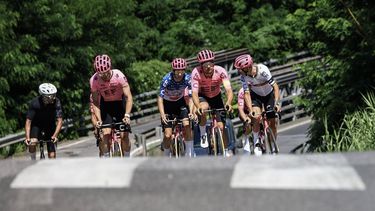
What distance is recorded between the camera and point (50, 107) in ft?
40.2

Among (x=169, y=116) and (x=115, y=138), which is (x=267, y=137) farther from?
(x=115, y=138)

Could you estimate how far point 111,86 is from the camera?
450 inches

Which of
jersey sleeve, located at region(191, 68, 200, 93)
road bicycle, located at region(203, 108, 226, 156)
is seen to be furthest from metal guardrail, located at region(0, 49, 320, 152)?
jersey sleeve, located at region(191, 68, 200, 93)

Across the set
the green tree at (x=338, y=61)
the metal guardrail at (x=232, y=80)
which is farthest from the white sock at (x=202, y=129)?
the metal guardrail at (x=232, y=80)

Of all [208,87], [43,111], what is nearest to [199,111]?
[208,87]

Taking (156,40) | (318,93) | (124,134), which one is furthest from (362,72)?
(156,40)

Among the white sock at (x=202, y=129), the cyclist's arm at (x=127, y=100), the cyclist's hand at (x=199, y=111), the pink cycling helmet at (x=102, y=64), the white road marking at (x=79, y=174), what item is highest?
the pink cycling helmet at (x=102, y=64)

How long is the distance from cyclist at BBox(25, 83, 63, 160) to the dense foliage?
4.92 meters

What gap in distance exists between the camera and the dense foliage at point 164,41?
1414 centimetres

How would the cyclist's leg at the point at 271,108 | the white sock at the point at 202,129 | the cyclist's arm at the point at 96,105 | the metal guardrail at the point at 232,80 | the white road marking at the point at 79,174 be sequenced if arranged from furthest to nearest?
1. the metal guardrail at the point at 232,80
2. the white sock at the point at 202,129
3. the cyclist's leg at the point at 271,108
4. the cyclist's arm at the point at 96,105
5. the white road marking at the point at 79,174

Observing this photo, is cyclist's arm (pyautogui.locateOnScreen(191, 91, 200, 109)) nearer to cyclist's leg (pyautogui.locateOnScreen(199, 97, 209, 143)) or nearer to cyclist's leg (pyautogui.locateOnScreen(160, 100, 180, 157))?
cyclist's leg (pyautogui.locateOnScreen(199, 97, 209, 143))

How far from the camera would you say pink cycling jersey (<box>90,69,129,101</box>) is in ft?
37.3

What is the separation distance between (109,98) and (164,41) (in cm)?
2472

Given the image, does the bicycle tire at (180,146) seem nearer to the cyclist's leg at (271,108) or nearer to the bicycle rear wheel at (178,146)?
the bicycle rear wheel at (178,146)
